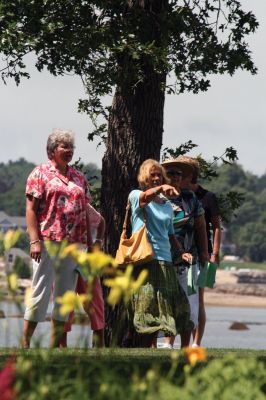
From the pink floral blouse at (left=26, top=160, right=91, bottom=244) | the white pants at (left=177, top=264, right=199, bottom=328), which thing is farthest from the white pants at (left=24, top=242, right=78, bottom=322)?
the white pants at (left=177, top=264, right=199, bottom=328)

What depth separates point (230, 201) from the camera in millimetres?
14461

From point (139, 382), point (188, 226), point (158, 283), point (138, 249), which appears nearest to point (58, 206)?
point (138, 249)

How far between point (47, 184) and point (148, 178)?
26.9 inches

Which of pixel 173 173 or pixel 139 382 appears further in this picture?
pixel 173 173

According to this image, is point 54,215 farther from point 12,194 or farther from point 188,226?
point 12,194

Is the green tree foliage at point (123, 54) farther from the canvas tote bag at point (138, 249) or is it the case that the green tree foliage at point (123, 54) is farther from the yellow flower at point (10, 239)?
the yellow flower at point (10, 239)

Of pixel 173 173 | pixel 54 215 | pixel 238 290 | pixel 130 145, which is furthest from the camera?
pixel 238 290

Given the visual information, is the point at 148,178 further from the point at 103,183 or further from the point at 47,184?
the point at 103,183

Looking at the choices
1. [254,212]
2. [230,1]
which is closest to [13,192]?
[254,212]

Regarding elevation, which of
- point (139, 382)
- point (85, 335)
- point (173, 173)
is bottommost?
point (139, 382)

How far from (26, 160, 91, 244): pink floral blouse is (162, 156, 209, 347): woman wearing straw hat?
984 mm

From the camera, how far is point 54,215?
383 inches

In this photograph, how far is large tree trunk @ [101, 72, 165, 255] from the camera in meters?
12.9

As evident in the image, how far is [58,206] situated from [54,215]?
7 cm
